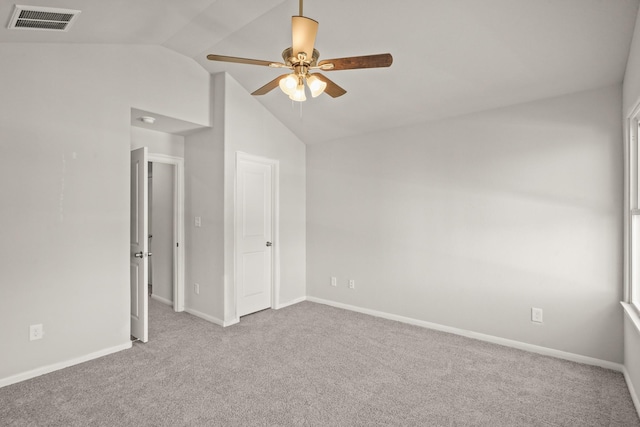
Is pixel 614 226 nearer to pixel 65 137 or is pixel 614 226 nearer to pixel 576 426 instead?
pixel 576 426

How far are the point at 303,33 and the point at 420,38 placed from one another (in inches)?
52.8

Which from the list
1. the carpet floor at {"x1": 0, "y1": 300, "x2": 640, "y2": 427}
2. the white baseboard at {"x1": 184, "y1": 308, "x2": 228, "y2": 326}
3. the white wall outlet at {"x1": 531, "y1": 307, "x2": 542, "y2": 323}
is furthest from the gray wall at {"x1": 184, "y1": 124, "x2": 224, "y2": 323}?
the white wall outlet at {"x1": 531, "y1": 307, "x2": 542, "y2": 323}

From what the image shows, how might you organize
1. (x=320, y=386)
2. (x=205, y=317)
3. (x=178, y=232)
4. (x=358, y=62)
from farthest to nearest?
(x=178, y=232), (x=205, y=317), (x=320, y=386), (x=358, y=62)

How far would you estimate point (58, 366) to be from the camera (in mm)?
2779

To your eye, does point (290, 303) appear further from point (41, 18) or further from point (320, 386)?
point (41, 18)

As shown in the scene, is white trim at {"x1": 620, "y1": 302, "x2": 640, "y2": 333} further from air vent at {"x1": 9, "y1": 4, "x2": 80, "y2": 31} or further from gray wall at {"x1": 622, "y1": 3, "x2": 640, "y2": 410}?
air vent at {"x1": 9, "y1": 4, "x2": 80, "y2": 31}

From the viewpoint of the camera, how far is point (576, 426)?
81.7 inches

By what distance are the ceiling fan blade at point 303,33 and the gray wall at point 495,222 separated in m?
2.28

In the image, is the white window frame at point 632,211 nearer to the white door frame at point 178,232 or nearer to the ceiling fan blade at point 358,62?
the ceiling fan blade at point 358,62

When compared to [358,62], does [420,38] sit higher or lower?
higher

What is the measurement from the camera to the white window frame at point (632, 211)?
251 centimetres

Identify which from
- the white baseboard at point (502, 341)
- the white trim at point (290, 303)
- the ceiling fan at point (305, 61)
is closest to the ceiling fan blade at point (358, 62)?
the ceiling fan at point (305, 61)

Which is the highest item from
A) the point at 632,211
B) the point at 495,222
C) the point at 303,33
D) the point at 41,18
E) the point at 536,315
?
the point at 41,18

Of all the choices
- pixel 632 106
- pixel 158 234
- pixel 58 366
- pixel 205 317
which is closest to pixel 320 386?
pixel 205 317
